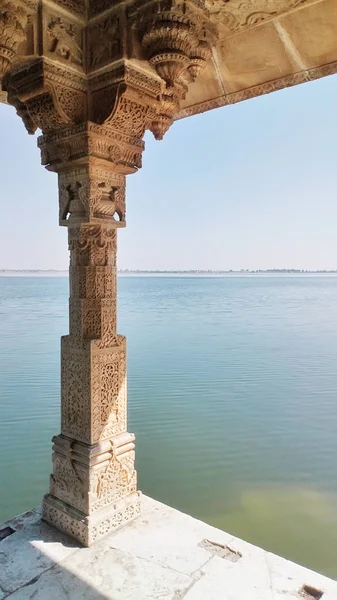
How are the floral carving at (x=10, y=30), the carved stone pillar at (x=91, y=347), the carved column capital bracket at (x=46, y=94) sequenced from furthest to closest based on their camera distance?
the carved stone pillar at (x=91, y=347) → the carved column capital bracket at (x=46, y=94) → the floral carving at (x=10, y=30)

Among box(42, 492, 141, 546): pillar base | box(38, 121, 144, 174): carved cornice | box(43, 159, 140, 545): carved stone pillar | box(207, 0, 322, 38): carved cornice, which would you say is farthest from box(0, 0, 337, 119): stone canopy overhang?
box(42, 492, 141, 546): pillar base

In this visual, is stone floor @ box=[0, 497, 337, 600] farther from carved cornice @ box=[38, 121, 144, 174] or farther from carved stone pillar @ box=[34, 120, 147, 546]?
carved cornice @ box=[38, 121, 144, 174]

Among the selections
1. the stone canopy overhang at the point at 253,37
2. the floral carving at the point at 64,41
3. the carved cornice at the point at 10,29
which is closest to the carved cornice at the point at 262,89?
the stone canopy overhang at the point at 253,37

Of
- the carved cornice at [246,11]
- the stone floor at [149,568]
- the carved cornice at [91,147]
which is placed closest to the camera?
the carved cornice at [246,11]

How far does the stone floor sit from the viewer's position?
2270 millimetres

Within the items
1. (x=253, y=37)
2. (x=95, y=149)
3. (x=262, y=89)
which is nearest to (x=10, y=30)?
(x=95, y=149)

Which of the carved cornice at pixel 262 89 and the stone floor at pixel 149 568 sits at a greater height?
the carved cornice at pixel 262 89

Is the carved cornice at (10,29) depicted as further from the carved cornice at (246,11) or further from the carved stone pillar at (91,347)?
the carved cornice at (246,11)

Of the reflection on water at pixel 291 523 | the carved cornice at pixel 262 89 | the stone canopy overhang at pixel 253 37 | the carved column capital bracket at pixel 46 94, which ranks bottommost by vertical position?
the reflection on water at pixel 291 523

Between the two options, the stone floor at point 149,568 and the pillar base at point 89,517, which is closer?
the stone floor at point 149,568

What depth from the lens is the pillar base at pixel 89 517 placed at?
2695 millimetres

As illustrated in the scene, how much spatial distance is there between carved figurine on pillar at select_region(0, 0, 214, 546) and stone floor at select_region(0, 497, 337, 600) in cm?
17

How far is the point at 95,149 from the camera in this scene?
2633 millimetres

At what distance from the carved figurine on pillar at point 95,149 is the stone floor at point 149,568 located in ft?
0.54
